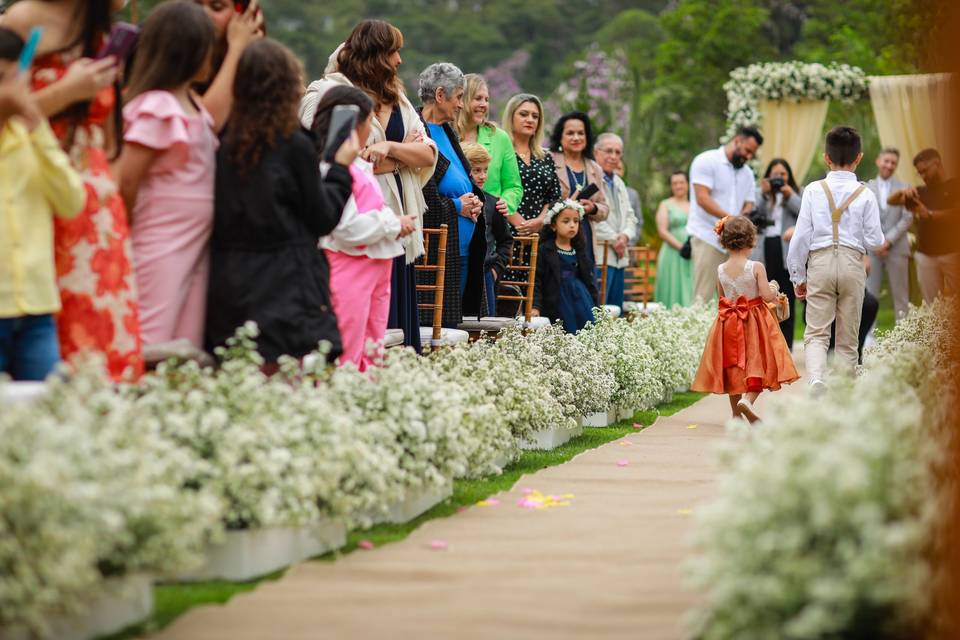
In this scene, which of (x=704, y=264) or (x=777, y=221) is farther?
(x=777, y=221)

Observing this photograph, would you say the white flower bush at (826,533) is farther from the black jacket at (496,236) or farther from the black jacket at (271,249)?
the black jacket at (496,236)

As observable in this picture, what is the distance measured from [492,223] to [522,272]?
0.87 metres

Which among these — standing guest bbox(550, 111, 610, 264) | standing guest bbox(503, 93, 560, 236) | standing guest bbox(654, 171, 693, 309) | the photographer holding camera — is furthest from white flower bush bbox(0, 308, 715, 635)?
standing guest bbox(654, 171, 693, 309)

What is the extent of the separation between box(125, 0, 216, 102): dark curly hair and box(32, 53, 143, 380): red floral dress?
1.23ft

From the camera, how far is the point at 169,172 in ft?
18.6

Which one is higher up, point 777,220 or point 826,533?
point 777,220

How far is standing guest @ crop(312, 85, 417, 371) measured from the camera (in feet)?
21.9

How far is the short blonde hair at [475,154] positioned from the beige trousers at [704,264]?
488 cm

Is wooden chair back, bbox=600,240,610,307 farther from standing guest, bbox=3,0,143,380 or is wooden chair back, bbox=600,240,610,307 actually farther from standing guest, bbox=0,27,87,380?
standing guest, bbox=0,27,87,380

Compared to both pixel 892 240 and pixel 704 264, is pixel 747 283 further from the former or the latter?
pixel 892 240

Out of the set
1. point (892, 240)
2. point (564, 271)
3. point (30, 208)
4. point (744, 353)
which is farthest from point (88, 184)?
point (892, 240)

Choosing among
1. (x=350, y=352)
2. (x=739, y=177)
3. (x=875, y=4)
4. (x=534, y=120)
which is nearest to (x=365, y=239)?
(x=350, y=352)

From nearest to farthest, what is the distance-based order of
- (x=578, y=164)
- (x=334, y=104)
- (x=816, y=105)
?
(x=334, y=104) → (x=578, y=164) → (x=816, y=105)

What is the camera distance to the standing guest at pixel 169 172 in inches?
219
